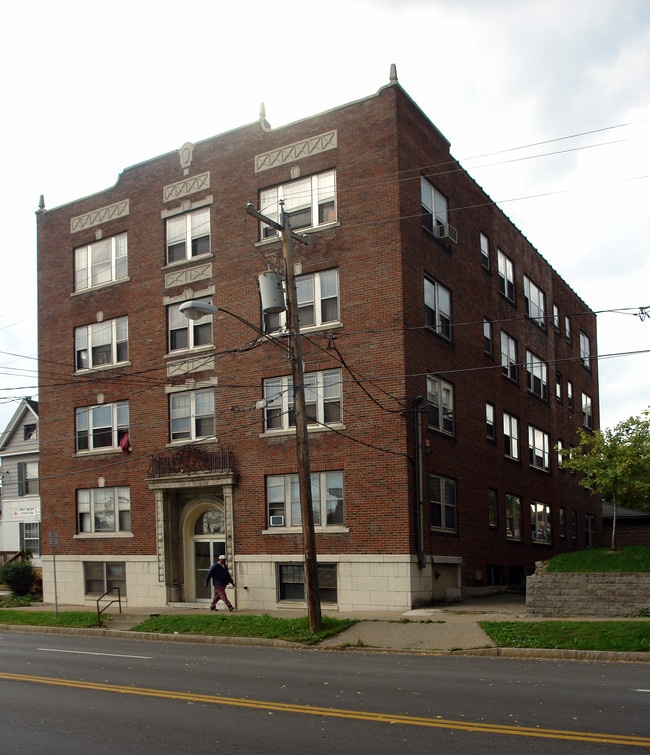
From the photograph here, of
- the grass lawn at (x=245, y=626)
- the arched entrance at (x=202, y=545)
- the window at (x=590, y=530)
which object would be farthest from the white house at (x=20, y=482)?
the window at (x=590, y=530)

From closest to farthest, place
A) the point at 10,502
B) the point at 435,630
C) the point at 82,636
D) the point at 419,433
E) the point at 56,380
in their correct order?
1. the point at 435,630
2. the point at 82,636
3. the point at 419,433
4. the point at 56,380
5. the point at 10,502

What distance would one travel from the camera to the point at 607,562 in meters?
22.2

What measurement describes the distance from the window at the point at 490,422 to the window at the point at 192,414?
975cm

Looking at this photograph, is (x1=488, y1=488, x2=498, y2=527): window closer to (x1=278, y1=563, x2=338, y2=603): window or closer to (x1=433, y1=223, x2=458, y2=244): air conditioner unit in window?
(x1=278, y1=563, x2=338, y2=603): window

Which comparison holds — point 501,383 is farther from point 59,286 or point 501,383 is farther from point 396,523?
point 59,286

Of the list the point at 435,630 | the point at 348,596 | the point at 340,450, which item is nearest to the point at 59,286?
the point at 340,450

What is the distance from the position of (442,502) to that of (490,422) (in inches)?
231

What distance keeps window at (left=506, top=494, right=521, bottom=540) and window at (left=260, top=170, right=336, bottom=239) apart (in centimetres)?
1272

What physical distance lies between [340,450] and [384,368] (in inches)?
106

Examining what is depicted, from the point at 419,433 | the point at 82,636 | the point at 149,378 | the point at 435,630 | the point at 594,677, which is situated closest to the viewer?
the point at 594,677

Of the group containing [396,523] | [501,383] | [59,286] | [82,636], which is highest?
[59,286]

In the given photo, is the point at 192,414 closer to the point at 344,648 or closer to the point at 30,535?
the point at 344,648

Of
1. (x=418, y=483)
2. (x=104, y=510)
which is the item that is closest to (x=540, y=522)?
(x=418, y=483)

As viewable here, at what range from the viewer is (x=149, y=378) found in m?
30.1
